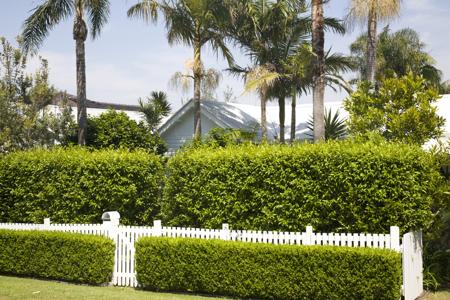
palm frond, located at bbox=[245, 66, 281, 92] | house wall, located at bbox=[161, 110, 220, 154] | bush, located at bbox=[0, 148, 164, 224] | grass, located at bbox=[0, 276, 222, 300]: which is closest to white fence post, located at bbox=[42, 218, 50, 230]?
bush, located at bbox=[0, 148, 164, 224]

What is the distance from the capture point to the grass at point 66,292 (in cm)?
1136

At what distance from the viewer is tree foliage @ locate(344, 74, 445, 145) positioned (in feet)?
47.2

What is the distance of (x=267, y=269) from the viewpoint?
11.5 m

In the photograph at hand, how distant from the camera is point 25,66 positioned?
28641 mm

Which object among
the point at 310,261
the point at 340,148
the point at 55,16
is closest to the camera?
the point at 310,261

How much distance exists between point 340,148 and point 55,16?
14.0 m

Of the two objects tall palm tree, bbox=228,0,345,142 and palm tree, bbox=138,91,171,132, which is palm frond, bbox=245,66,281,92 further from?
palm tree, bbox=138,91,171,132

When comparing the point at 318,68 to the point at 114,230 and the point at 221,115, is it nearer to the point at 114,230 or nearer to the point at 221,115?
the point at 114,230

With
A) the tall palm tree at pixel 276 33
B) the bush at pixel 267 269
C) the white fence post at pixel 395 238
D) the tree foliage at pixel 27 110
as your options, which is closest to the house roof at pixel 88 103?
the tree foliage at pixel 27 110

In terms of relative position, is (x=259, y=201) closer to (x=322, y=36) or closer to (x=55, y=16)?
(x=322, y=36)

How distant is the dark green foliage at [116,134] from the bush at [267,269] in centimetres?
951

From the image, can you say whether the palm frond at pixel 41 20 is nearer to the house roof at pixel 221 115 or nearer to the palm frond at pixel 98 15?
the palm frond at pixel 98 15

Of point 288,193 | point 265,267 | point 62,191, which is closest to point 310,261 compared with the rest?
point 265,267

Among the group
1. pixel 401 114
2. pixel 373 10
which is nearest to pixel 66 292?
pixel 401 114
